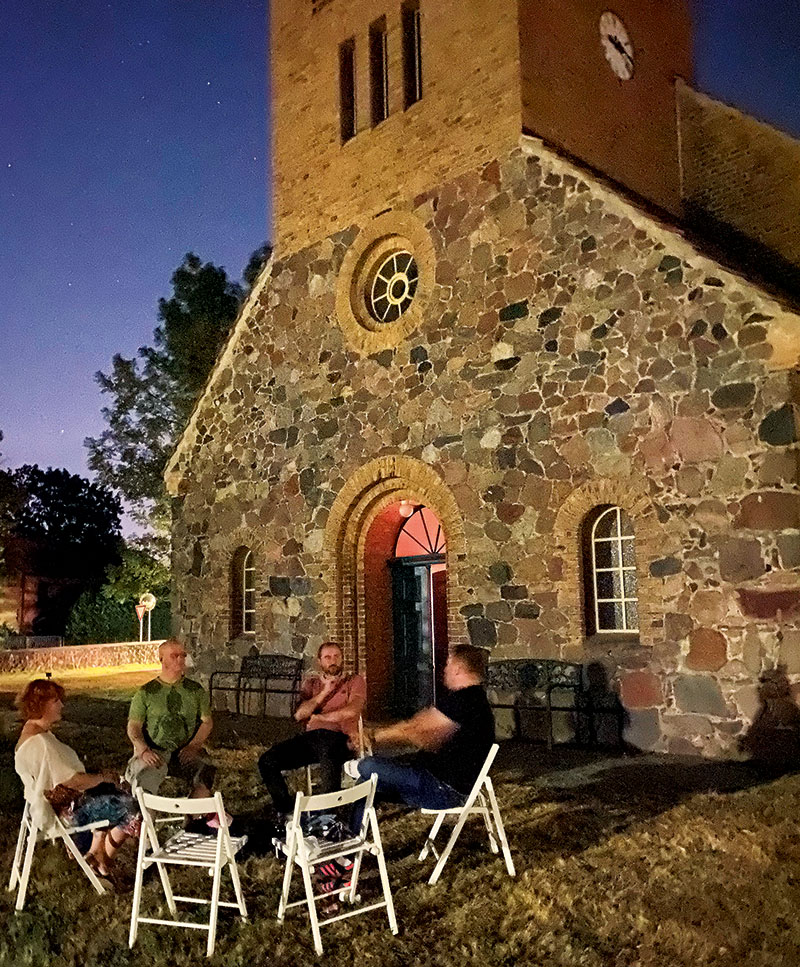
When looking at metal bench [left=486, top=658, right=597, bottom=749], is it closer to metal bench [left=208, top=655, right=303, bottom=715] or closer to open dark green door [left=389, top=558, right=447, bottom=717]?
open dark green door [left=389, top=558, right=447, bottom=717]

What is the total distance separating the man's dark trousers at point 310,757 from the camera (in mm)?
5824

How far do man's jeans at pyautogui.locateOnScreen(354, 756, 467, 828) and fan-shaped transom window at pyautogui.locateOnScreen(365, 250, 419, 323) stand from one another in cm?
771

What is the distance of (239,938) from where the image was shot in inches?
180

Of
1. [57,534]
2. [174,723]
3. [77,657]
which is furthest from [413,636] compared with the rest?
[57,534]

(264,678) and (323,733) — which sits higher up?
(323,733)

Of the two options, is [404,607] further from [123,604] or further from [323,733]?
[123,604]

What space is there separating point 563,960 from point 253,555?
10.0 m

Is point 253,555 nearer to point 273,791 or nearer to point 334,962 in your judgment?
point 273,791

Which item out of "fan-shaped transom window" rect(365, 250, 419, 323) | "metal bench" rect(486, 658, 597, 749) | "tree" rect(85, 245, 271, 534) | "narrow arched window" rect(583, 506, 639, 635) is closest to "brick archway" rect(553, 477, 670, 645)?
"narrow arched window" rect(583, 506, 639, 635)

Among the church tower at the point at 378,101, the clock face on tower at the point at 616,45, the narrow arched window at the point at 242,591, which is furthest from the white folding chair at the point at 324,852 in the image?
the clock face on tower at the point at 616,45

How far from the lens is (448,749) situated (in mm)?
5516

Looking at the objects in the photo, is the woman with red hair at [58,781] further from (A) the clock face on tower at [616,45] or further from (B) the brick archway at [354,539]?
(A) the clock face on tower at [616,45]

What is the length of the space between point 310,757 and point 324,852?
1.37 meters

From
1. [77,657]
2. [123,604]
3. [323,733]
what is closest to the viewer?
[323,733]
